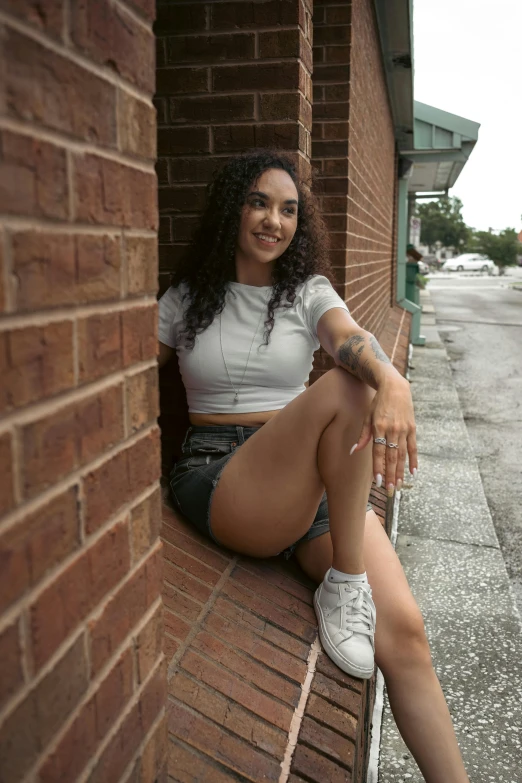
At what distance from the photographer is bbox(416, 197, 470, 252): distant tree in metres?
83.8

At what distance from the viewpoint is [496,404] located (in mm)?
7297

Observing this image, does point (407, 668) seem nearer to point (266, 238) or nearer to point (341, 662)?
point (341, 662)

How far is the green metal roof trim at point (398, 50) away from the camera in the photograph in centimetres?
509

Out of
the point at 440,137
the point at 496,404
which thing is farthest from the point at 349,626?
the point at 440,137

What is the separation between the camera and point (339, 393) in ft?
6.21

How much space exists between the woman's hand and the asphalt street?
1.79 m

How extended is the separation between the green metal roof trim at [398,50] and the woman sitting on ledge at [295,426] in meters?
3.30

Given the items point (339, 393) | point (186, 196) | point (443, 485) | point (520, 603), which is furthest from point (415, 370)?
point (339, 393)

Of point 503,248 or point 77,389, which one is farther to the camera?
point 503,248

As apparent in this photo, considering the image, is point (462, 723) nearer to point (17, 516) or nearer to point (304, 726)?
point (304, 726)

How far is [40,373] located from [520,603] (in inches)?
117

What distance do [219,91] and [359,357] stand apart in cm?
141

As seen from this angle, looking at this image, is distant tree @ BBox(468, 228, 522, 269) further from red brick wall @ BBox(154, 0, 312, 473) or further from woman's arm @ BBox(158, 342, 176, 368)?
woman's arm @ BBox(158, 342, 176, 368)

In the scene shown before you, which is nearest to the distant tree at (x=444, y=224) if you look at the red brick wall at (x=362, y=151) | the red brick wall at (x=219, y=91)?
the red brick wall at (x=362, y=151)
